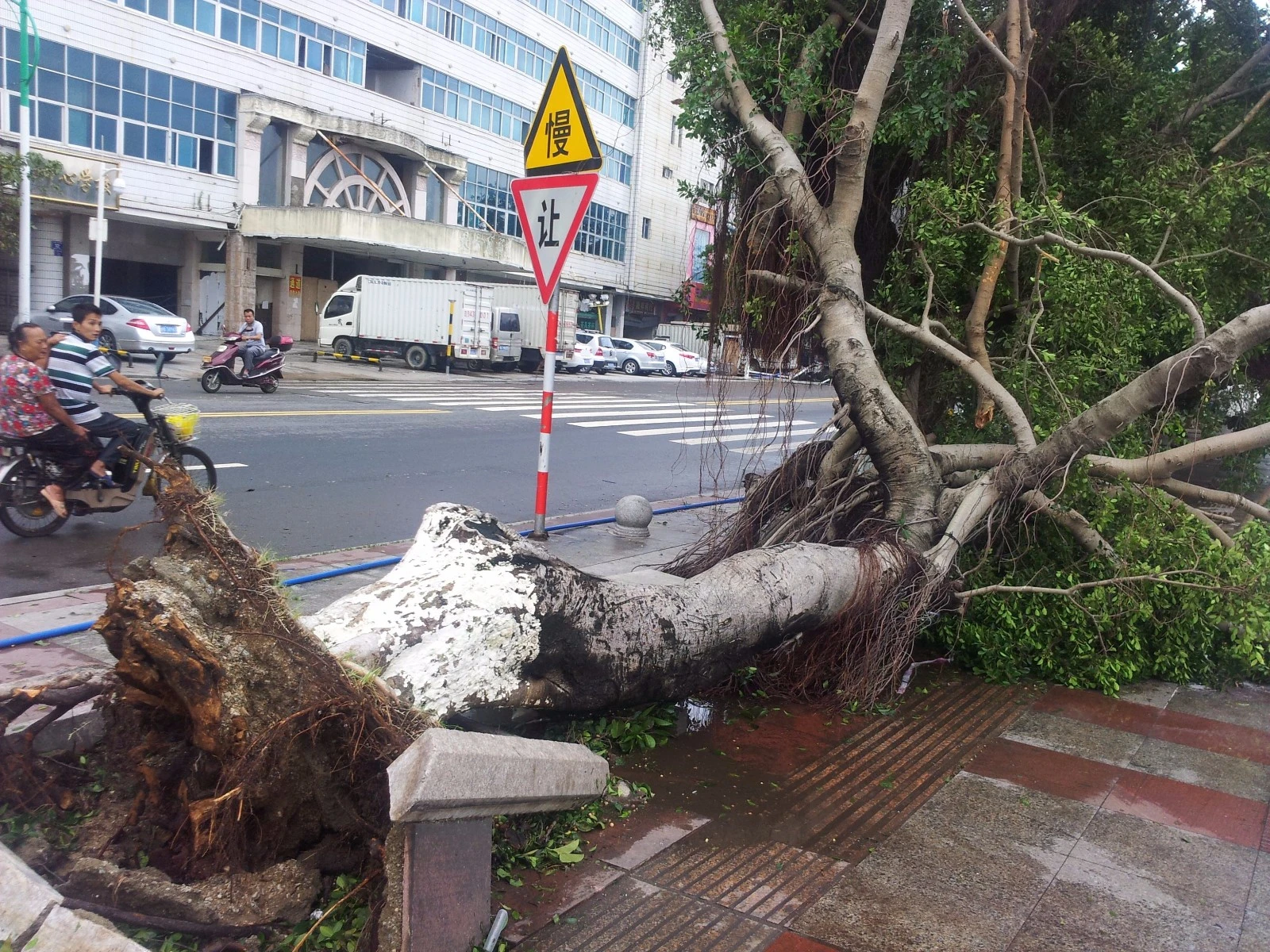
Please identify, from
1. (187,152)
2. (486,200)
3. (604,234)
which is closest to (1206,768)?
(187,152)

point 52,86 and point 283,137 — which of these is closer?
point 52,86

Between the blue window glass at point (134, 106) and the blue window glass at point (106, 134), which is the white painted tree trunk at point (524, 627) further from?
the blue window glass at point (134, 106)

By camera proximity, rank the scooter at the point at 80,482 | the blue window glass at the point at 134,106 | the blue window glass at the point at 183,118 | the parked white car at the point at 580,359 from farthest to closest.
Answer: the parked white car at the point at 580,359, the blue window glass at the point at 183,118, the blue window glass at the point at 134,106, the scooter at the point at 80,482

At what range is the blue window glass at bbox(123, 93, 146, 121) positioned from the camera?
92.5 feet

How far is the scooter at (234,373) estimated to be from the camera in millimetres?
18688

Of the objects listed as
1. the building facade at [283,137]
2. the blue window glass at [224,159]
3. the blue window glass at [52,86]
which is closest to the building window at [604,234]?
the building facade at [283,137]

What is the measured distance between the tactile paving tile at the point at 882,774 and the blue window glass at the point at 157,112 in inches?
1191

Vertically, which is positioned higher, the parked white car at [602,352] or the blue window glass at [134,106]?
the blue window glass at [134,106]

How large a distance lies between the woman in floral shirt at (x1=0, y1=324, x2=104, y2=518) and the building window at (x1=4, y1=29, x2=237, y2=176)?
23033 mm

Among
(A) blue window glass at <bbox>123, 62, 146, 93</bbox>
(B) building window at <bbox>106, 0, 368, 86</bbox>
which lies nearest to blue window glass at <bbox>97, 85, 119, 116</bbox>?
(A) blue window glass at <bbox>123, 62, 146, 93</bbox>

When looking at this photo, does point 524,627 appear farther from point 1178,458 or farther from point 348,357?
point 348,357

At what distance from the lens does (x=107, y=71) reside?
90.4 ft

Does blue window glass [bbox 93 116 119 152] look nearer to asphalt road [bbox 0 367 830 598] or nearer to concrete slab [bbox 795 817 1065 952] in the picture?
asphalt road [bbox 0 367 830 598]

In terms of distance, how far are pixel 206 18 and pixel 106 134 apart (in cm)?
502
